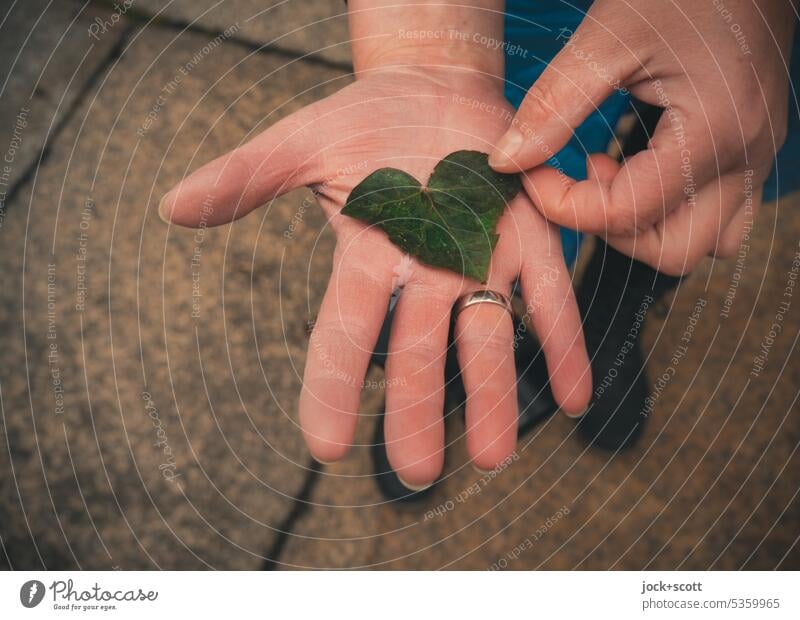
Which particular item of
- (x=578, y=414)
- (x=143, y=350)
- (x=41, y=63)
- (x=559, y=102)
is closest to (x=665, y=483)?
(x=578, y=414)

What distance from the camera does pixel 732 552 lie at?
52 centimetres

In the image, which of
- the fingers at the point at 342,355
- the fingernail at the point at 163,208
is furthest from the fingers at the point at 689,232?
the fingernail at the point at 163,208

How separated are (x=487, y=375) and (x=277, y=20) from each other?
0.33 meters

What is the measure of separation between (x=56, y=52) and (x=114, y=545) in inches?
14.1

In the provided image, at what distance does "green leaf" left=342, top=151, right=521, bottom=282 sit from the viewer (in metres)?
0.47

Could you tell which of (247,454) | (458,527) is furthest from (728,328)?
(247,454)

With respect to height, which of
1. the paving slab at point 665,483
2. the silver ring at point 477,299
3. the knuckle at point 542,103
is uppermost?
the knuckle at point 542,103

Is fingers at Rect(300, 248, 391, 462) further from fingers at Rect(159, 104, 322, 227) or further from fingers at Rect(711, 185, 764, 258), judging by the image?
fingers at Rect(711, 185, 764, 258)

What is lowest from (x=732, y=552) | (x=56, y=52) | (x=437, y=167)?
(x=732, y=552)

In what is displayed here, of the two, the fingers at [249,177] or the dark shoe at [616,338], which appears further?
the dark shoe at [616,338]

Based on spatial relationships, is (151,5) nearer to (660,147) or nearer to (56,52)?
(56,52)

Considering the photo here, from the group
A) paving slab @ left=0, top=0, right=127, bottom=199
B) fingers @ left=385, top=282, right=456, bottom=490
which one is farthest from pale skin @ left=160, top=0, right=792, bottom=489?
paving slab @ left=0, top=0, right=127, bottom=199

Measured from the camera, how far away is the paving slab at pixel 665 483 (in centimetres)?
52

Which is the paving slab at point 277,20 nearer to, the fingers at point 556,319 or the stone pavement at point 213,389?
the stone pavement at point 213,389
